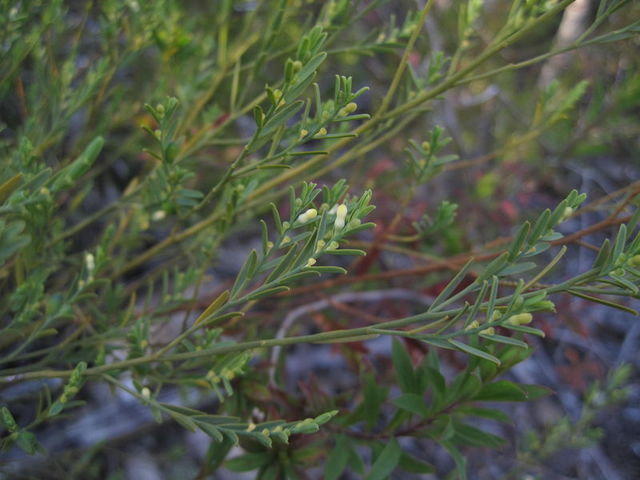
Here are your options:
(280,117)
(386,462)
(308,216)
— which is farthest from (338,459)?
(280,117)

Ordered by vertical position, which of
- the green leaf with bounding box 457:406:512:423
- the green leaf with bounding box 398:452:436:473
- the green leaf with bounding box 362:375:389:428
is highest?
the green leaf with bounding box 457:406:512:423

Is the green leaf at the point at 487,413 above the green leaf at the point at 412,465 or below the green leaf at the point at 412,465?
above

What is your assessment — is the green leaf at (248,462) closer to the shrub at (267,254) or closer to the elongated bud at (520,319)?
the shrub at (267,254)

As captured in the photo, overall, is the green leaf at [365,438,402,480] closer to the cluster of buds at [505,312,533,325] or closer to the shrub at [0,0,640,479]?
the shrub at [0,0,640,479]

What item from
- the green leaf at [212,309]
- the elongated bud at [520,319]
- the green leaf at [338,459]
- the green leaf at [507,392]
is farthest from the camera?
the green leaf at [338,459]

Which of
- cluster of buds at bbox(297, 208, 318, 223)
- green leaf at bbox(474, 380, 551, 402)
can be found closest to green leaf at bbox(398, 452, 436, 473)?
green leaf at bbox(474, 380, 551, 402)

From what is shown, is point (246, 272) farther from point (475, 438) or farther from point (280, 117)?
point (475, 438)

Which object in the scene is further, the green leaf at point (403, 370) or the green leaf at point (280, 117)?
the green leaf at point (403, 370)

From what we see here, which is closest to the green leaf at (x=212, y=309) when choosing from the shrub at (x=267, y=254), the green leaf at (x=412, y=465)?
the shrub at (x=267, y=254)
